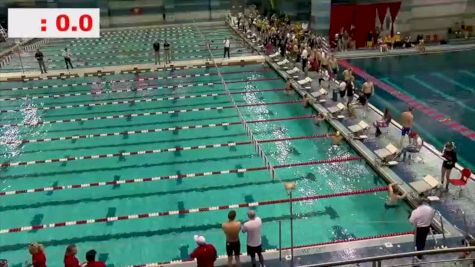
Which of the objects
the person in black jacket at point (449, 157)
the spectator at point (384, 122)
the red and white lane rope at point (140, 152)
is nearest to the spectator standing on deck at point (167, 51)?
the red and white lane rope at point (140, 152)

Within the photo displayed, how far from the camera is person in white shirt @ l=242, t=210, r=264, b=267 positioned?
20.9 ft

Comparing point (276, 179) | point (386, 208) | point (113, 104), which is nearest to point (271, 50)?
point (113, 104)

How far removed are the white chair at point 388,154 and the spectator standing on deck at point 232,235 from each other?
190 inches

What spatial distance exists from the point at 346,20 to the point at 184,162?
13045mm

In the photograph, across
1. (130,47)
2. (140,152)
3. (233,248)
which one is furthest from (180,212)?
(130,47)

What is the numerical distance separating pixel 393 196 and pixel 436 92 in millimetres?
8090

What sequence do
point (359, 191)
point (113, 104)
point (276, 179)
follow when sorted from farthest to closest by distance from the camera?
point (113, 104), point (276, 179), point (359, 191)

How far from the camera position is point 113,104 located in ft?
52.1

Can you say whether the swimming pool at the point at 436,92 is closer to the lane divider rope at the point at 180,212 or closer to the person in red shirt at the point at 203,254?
the lane divider rope at the point at 180,212

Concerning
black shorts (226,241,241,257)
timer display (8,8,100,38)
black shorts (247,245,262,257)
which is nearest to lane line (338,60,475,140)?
black shorts (247,245,262,257)

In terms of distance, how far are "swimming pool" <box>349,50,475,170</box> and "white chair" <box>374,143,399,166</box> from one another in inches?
64.5

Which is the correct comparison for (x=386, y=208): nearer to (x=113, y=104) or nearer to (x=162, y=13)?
(x=113, y=104)

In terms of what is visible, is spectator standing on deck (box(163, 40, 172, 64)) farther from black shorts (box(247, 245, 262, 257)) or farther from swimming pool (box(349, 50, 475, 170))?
black shorts (box(247, 245, 262, 257))

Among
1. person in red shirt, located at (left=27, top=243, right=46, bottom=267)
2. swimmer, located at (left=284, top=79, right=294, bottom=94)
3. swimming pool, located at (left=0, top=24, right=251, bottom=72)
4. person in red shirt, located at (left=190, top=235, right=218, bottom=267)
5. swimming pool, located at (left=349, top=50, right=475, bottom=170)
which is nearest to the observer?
person in red shirt, located at (left=190, top=235, right=218, bottom=267)
